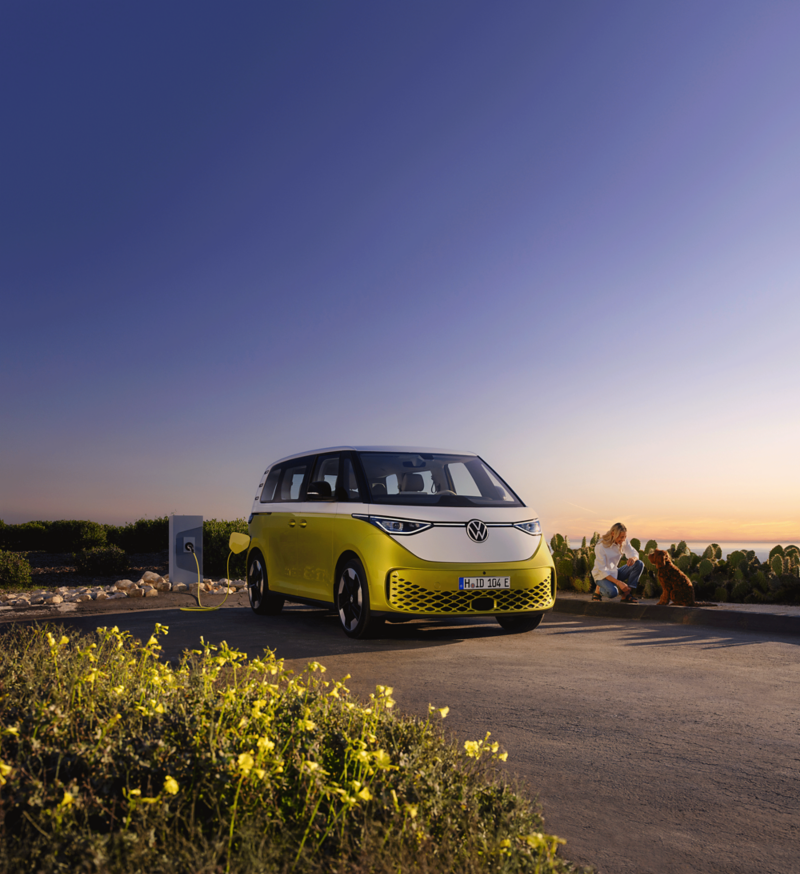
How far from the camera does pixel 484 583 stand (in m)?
8.26

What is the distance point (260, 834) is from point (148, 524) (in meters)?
23.4

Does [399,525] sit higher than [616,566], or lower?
higher

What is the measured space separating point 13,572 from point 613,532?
13.1 meters

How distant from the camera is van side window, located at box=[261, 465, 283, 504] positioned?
37.2 feet

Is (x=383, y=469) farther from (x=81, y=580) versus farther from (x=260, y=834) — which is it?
(x=81, y=580)

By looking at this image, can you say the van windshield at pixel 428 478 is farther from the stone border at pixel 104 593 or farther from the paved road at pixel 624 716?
the stone border at pixel 104 593

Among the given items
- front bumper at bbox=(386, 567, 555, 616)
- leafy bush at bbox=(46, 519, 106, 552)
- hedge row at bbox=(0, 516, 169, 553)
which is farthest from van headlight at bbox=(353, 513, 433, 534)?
leafy bush at bbox=(46, 519, 106, 552)

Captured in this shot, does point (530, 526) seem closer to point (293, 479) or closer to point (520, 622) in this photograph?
point (520, 622)

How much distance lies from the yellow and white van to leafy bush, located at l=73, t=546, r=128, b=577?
10.2 meters

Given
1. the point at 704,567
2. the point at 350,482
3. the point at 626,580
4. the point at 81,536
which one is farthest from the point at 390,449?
the point at 81,536

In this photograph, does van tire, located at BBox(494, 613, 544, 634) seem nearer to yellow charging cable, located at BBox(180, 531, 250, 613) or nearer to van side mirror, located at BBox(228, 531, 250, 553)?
yellow charging cable, located at BBox(180, 531, 250, 613)

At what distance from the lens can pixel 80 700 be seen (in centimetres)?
347

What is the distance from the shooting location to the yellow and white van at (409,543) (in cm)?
812

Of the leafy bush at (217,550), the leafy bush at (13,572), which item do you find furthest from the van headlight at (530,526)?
the leafy bush at (13,572)
